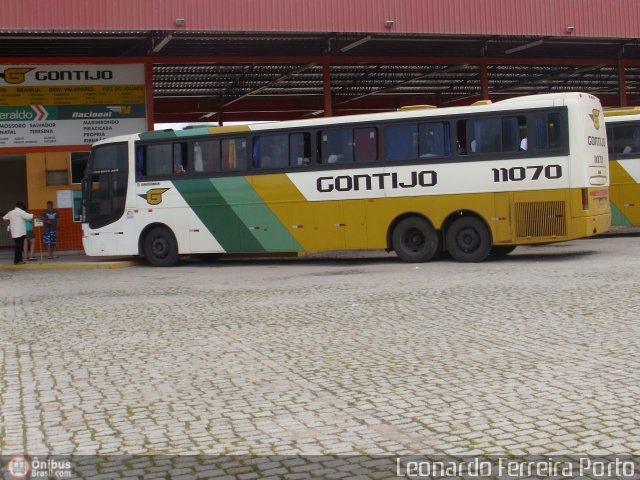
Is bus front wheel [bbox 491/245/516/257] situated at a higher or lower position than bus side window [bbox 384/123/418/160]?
lower

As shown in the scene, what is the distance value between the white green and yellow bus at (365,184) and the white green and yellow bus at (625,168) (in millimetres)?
4409

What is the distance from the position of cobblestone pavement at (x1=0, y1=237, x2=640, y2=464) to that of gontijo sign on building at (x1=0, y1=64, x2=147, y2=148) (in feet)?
36.6

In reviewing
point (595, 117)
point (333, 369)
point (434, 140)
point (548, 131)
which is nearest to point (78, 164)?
point (434, 140)

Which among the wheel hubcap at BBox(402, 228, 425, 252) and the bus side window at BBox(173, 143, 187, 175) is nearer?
the wheel hubcap at BBox(402, 228, 425, 252)

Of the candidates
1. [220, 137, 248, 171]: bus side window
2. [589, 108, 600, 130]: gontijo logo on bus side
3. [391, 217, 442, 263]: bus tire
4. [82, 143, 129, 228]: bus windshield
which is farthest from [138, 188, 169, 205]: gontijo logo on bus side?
[589, 108, 600, 130]: gontijo logo on bus side

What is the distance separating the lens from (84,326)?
1055 cm

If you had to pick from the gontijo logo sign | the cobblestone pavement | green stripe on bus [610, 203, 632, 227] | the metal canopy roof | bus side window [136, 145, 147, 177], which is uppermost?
the metal canopy roof

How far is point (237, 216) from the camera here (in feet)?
66.4

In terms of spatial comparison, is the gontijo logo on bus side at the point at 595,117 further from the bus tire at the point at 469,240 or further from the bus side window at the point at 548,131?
the bus tire at the point at 469,240

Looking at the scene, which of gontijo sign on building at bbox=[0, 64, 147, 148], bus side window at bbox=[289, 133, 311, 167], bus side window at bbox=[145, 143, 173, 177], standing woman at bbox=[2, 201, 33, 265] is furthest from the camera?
gontijo sign on building at bbox=[0, 64, 147, 148]

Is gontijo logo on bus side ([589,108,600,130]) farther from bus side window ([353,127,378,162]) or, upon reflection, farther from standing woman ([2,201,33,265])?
standing woman ([2,201,33,265])

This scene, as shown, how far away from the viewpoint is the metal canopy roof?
79.6 feet

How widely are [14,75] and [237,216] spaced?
853 centimetres

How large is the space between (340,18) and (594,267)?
36.0 feet
